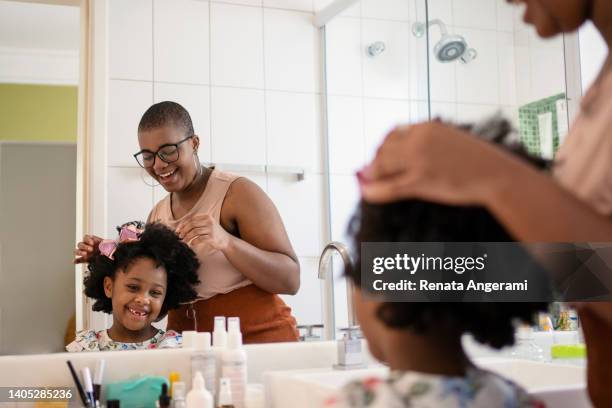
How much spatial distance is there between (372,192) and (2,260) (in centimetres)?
99

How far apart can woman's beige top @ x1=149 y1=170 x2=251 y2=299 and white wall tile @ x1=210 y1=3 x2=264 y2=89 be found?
34 centimetres

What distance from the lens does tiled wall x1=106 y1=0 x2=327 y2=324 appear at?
1.49m

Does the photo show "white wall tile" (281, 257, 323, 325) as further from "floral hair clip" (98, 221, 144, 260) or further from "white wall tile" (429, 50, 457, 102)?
"white wall tile" (429, 50, 457, 102)

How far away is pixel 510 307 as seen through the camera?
55 cm

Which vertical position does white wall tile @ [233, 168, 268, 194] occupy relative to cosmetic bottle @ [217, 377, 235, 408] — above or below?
above

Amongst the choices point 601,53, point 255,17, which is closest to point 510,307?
point 601,53

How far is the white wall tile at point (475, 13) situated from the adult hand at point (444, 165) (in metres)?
1.41

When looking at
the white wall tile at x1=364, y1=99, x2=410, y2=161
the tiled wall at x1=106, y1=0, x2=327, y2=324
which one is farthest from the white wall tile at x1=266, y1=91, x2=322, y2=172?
the white wall tile at x1=364, y1=99, x2=410, y2=161

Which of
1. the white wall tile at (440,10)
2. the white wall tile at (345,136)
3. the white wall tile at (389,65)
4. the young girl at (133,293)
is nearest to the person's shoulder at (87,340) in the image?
the young girl at (133,293)

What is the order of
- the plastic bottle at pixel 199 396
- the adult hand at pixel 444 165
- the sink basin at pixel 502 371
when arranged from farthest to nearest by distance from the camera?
1. the plastic bottle at pixel 199 396
2. the sink basin at pixel 502 371
3. the adult hand at pixel 444 165

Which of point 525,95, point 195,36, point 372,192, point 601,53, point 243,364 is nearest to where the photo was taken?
point 372,192

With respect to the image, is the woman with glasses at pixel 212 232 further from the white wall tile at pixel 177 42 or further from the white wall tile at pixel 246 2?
the white wall tile at pixel 246 2

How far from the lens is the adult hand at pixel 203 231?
4.59 feet

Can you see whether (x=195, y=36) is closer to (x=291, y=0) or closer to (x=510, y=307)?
(x=291, y=0)
